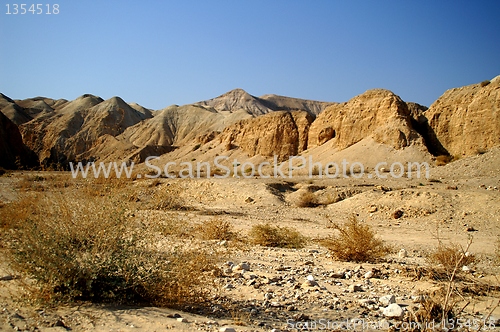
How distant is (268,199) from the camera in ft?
67.3

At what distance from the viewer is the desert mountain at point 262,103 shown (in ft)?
457

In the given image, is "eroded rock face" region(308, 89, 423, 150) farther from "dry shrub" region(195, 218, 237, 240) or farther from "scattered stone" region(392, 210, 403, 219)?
"dry shrub" region(195, 218, 237, 240)

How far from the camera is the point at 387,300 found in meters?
4.96

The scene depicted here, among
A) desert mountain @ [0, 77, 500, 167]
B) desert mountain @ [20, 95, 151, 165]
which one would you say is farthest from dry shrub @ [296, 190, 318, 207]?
desert mountain @ [20, 95, 151, 165]

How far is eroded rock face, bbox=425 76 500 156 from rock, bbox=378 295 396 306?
25.8 m

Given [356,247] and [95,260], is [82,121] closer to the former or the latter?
[356,247]

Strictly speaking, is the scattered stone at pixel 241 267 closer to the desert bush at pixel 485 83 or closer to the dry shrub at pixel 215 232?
the dry shrub at pixel 215 232

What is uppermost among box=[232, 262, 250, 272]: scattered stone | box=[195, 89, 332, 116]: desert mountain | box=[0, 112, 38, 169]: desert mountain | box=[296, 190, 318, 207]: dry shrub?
box=[195, 89, 332, 116]: desert mountain

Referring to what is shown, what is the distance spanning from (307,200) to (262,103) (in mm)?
126650

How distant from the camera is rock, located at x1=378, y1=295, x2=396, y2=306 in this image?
16.2 ft

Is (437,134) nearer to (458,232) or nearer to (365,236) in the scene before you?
Answer: (458,232)

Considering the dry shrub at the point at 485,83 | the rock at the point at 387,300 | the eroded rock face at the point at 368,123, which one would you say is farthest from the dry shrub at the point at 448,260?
the dry shrub at the point at 485,83


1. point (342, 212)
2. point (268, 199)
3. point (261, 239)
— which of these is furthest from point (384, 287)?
point (268, 199)

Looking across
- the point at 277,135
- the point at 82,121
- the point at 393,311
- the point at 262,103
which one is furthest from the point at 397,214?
the point at 262,103
